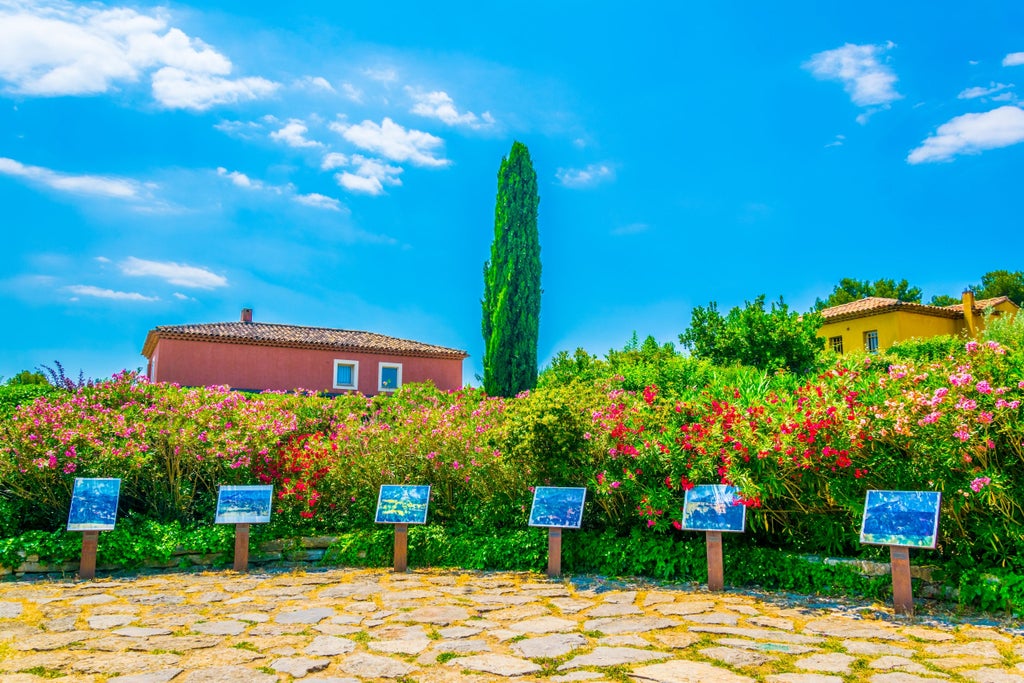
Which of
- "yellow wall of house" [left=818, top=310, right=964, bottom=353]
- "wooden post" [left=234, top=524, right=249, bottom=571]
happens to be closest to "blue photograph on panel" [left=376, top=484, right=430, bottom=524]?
"wooden post" [left=234, top=524, right=249, bottom=571]

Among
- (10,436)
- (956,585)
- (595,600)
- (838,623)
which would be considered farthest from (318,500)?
(956,585)

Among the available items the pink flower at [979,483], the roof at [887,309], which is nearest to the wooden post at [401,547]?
the pink flower at [979,483]

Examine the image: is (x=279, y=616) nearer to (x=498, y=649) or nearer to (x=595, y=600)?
(x=498, y=649)

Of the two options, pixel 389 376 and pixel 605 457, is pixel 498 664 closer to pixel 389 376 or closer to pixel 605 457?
pixel 605 457

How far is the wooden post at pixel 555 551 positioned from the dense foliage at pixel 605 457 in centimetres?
29

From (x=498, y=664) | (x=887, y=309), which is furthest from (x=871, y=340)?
(x=498, y=664)

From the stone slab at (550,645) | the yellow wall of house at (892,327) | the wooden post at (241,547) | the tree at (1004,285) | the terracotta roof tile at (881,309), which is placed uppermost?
the tree at (1004,285)

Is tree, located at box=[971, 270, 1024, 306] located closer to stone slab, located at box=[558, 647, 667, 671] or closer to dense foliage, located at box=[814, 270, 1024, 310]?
dense foliage, located at box=[814, 270, 1024, 310]

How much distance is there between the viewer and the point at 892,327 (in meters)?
35.0

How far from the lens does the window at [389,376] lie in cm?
3447

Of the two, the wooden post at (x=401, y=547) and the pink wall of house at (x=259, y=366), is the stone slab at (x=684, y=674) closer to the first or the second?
the wooden post at (x=401, y=547)

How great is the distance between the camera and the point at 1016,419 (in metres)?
5.68

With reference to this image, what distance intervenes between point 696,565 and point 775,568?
0.72 m

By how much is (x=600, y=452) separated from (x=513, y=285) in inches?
562
